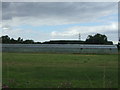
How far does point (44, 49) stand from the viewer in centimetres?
2970

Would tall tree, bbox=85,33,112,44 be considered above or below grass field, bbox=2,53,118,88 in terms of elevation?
above

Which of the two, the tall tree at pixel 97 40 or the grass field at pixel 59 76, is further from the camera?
the tall tree at pixel 97 40

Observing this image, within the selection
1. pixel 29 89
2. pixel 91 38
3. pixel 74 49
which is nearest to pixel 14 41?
pixel 74 49

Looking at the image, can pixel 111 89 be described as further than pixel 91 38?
No

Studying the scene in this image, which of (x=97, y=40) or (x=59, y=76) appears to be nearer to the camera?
(x=59, y=76)

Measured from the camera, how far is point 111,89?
421 cm

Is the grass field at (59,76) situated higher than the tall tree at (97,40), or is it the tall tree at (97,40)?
the tall tree at (97,40)

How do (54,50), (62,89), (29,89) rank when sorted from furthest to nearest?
(54,50), (29,89), (62,89)

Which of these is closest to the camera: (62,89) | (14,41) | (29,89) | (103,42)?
(62,89)

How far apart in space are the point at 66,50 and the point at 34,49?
4.36 metres

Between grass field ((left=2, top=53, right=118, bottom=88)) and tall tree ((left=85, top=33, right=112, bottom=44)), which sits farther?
tall tree ((left=85, top=33, right=112, bottom=44))

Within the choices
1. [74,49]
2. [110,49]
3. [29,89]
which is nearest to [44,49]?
[74,49]

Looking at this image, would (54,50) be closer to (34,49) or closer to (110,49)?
(34,49)

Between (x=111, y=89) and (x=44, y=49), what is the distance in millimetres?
25687
